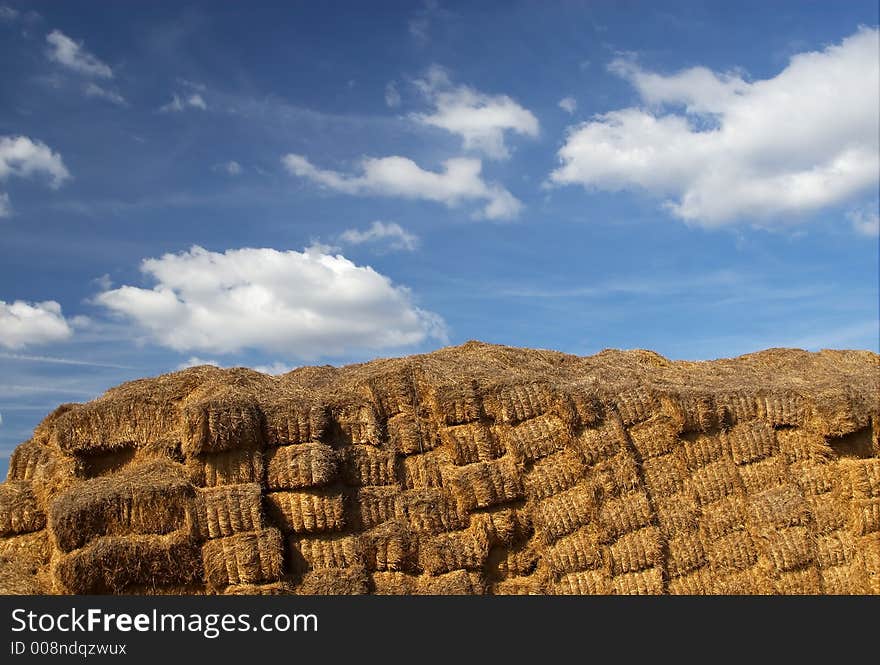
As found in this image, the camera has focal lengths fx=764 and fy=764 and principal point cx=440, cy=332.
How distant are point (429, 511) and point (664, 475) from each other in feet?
16.1

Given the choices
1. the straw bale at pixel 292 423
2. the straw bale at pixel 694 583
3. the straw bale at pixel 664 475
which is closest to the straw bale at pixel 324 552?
the straw bale at pixel 292 423

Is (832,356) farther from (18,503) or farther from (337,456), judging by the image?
(18,503)

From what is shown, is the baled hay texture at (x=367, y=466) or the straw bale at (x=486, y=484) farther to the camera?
the straw bale at (x=486, y=484)

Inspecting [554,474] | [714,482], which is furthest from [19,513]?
[714,482]

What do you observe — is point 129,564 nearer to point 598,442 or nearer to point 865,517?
point 598,442

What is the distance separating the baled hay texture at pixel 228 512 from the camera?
40.4ft

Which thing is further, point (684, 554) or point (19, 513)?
point (684, 554)

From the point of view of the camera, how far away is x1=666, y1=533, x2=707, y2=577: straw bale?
14422 millimetres

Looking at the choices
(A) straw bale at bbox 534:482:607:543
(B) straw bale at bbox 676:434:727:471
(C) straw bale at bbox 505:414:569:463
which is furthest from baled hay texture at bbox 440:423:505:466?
(B) straw bale at bbox 676:434:727:471

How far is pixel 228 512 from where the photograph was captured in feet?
40.6

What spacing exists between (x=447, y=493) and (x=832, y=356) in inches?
563

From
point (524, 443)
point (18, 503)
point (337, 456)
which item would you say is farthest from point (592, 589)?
point (18, 503)

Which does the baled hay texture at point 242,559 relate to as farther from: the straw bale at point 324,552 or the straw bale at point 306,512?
the straw bale at point 306,512

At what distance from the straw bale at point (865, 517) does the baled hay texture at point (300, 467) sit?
36.1ft
